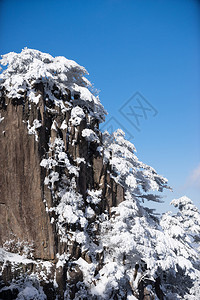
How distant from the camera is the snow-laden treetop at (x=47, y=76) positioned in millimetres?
15812

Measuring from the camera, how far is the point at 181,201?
2703 cm

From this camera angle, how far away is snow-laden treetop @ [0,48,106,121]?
1581 centimetres

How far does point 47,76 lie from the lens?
16.2 meters

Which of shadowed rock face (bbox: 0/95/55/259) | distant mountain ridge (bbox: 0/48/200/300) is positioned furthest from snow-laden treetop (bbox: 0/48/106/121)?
shadowed rock face (bbox: 0/95/55/259)

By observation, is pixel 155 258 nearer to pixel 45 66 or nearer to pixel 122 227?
pixel 122 227

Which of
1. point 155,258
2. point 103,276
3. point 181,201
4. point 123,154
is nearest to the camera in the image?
point 103,276

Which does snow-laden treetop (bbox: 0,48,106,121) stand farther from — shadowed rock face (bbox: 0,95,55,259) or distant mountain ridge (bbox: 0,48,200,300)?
shadowed rock face (bbox: 0,95,55,259)

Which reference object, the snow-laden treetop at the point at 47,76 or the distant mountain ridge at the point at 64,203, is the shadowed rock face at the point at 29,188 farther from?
the snow-laden treetop at the point at 47,76

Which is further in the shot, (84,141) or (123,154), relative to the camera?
(123,154)

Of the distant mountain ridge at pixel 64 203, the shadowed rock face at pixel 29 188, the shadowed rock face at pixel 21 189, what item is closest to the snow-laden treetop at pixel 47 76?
the distant mountain ridge at pixel 64 203

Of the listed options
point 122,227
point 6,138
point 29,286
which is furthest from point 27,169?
point 122,227

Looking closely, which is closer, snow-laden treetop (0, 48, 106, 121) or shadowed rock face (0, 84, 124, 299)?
shadowed rock face (0, 84, 124, 299)

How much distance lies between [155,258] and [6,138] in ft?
45.6

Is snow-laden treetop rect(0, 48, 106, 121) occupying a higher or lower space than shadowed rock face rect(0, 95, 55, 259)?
higher
